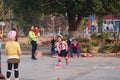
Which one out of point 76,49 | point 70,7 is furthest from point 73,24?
point 76,49

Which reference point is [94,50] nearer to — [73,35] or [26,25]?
[73,35]

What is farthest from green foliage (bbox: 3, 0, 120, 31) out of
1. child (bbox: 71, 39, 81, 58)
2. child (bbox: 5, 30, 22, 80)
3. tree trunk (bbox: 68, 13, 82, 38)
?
child (bbox: 5, 30, 22, 80)

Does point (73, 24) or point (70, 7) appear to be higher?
point (70, 7)

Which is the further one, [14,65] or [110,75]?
[110,75]

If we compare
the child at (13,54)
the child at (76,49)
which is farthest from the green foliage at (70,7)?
the child at (13,54)

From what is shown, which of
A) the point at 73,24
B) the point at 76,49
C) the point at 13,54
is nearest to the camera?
the point at 13,54

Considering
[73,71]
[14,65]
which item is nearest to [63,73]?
[73,71]

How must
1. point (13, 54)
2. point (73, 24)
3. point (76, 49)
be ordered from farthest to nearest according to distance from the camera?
point (73, 24)
point (76, 49)
point (13, 54)

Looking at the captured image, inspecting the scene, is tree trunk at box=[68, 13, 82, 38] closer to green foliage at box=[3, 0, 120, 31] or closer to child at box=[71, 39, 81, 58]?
green foliage at box=[3, 0, 120, 31]

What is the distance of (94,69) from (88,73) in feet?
5.76

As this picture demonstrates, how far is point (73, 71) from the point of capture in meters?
17.5

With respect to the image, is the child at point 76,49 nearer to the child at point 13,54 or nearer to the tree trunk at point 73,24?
the tree trunk at point 73,24

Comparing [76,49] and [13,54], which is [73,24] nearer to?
[76,49]

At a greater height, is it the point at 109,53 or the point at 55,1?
the point at 55,1
